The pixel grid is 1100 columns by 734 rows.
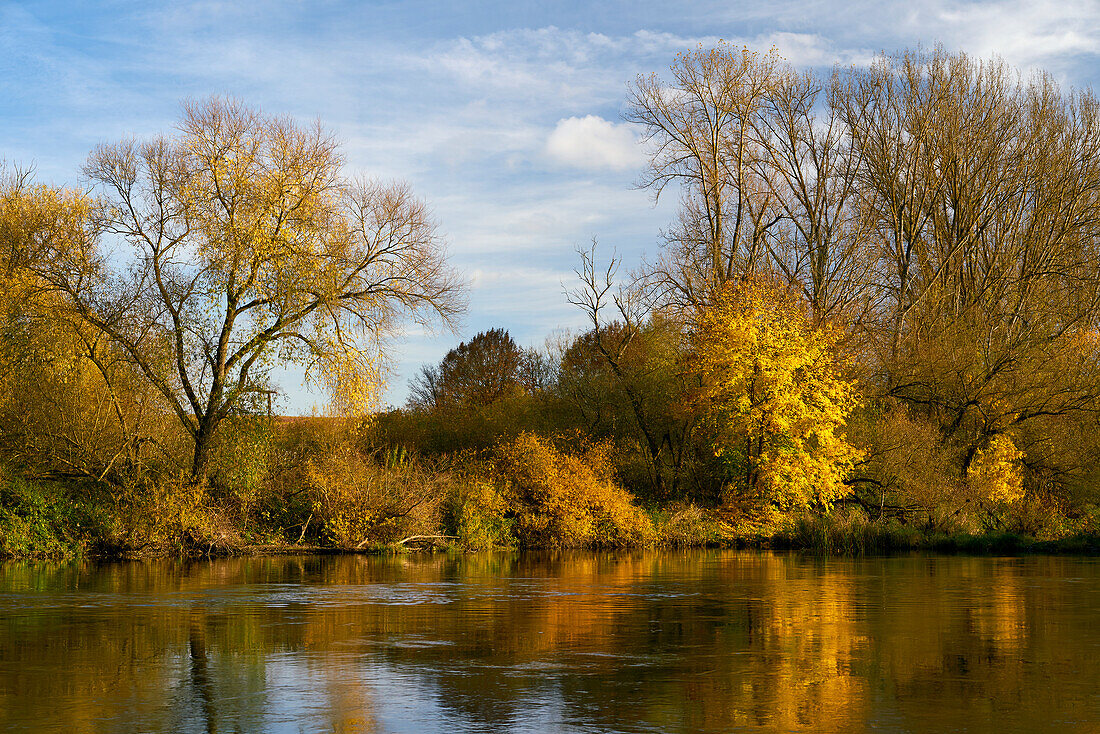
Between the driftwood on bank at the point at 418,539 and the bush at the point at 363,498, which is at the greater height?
the bush at the point at 363,498

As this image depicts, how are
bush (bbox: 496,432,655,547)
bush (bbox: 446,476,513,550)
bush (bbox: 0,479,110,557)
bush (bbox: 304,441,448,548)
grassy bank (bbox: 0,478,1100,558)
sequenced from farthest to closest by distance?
bush (bbox: 496,432,655,547) < bush (bbox: 446,476,513,550) < bush (bbox: 304,441,448,548) < grassy bank (bbox: 0,478,1100,558) < bush (bbox: 0,479,110,557)

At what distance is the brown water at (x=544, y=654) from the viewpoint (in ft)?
29.2

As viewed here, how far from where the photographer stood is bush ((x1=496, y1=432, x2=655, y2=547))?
114 ft

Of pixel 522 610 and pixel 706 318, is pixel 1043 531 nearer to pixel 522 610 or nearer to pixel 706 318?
pixel 706 318

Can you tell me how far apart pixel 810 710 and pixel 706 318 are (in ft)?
95.6

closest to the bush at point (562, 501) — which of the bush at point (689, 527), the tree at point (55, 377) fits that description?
the bush at point (689, 527)

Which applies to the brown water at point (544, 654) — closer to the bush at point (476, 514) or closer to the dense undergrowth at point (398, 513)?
the dense undergrowth at point (398, 513)

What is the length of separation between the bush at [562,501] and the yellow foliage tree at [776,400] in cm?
435

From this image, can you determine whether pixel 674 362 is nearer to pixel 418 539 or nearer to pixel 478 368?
pixel 418 539

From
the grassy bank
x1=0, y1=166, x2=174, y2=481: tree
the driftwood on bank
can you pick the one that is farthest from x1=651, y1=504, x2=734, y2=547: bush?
x1=0, y1=166, x2=174, y2=481: tree

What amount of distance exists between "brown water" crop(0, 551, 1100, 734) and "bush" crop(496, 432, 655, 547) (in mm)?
11617

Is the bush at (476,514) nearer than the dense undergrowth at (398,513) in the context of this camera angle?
No

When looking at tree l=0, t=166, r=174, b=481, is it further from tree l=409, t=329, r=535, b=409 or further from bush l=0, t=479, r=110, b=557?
tree l=409, t=329, r=535, b=409

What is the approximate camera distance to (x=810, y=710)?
9125 mm
